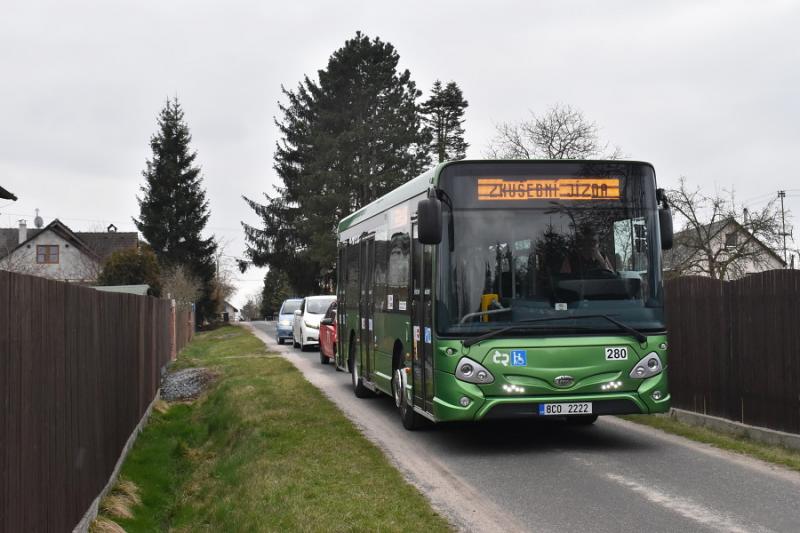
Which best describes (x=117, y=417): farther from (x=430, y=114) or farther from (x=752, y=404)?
(x=430, y=114)

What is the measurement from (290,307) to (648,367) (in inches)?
1175

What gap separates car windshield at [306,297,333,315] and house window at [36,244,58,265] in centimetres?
4508

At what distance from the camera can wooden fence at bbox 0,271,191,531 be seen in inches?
199

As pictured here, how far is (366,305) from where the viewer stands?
1441 cm

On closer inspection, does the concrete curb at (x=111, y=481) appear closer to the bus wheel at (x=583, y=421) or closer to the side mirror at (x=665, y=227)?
the bus wheel at (x=583, y=421)

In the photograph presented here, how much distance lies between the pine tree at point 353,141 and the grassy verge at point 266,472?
113 feet

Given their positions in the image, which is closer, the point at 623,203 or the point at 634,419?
the point at 623,203

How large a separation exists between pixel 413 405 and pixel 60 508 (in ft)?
18.2

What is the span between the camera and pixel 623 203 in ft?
32.6

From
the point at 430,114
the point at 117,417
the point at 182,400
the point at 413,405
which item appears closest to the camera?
the point at 117,417

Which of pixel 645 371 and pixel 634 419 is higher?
pixel 645 371

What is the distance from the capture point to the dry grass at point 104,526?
A: 7571 mm

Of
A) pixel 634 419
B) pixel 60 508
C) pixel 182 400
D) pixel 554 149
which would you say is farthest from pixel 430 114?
pixel 60 508

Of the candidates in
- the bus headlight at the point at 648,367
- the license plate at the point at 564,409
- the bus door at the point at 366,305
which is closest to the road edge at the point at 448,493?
the license plate at the point at 564,409
